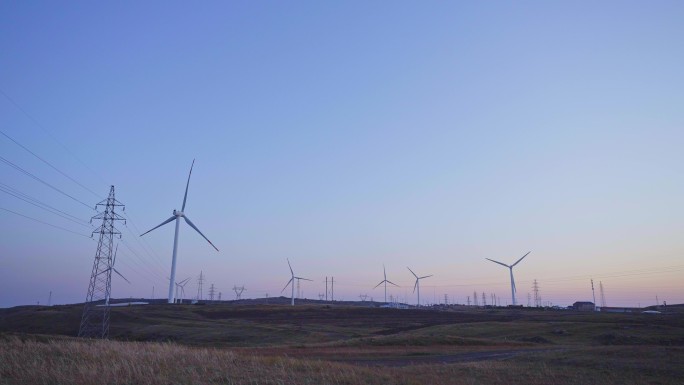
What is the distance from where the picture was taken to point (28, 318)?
10506 centimetres

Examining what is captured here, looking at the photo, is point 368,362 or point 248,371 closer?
point 248,371

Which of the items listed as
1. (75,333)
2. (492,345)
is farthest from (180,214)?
(492,345)

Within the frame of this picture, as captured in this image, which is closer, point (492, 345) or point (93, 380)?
point (93, 380)

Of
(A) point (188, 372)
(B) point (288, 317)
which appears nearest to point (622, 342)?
(A) point (188, 372)

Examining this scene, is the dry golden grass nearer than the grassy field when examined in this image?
Yes

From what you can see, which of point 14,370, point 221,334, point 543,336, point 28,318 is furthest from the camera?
point 28,318

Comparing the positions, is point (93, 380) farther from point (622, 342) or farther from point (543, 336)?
point (543, 336)

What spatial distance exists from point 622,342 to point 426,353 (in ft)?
81.8

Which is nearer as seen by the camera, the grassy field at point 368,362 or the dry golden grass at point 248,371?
the dry golden grass at point 248,371

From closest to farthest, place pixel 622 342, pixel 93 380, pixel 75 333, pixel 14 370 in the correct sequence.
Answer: pixel 93 380
pixel 14 370
pixel 622 342
pixel 75 333

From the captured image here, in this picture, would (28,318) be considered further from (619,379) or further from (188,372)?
(619,379)

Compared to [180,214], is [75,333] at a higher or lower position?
lower

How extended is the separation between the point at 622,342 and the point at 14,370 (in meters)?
56.2

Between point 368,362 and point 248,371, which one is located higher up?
point 248,371
